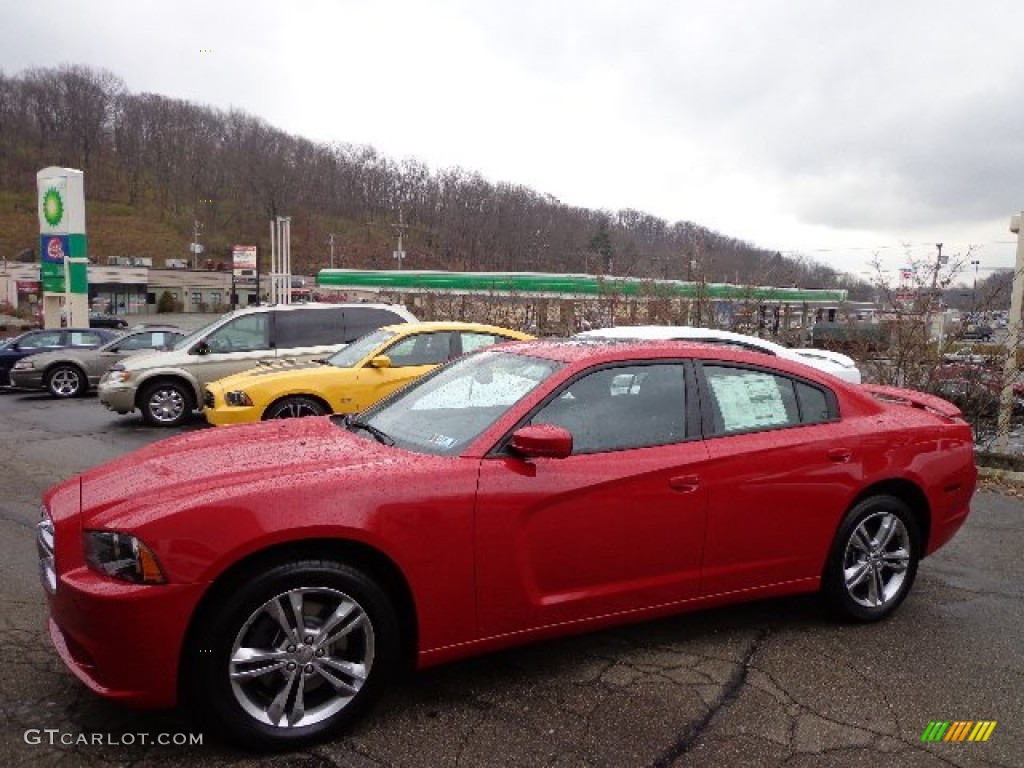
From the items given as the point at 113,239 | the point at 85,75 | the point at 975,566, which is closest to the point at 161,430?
the point at 975,566

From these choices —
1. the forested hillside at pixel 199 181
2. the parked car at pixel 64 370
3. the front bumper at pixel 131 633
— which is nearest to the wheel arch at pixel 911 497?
the front bumper at pixel 131 633

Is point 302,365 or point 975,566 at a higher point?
point 302,365

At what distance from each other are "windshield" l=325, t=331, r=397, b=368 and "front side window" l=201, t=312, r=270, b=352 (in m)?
2.18

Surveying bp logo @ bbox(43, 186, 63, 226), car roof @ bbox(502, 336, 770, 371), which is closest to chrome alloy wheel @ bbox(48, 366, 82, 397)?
bp logo @ bbox(43, 186, 63, 226)

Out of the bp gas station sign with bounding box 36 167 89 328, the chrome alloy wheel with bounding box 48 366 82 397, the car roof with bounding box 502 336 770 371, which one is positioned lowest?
the chrome alloy wheel with bounding box 48 366 82 397

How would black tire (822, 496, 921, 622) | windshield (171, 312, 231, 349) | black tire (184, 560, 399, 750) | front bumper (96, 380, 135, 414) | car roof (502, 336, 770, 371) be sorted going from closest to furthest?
black tire (184, 560, 399, 750) → car roof (502, 336, 770, 371) → black tire (822, 496, 921, 622) → front bumper (96, 380, 135, 414) → windshield (171, 312, 231, 349)

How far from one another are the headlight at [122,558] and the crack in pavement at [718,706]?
1.88 meters

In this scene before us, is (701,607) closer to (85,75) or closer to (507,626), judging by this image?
(507,626)

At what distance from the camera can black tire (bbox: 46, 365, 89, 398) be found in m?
15.1

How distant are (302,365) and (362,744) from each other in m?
6.41

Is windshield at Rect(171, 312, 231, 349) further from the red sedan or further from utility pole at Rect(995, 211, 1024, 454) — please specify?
utility pole at Rect(995, 211, 1024, 454)

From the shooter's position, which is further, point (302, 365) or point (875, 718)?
point (302, 365)

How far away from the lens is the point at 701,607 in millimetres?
3605

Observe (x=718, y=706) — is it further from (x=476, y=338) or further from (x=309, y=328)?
(x=309, y=328)
